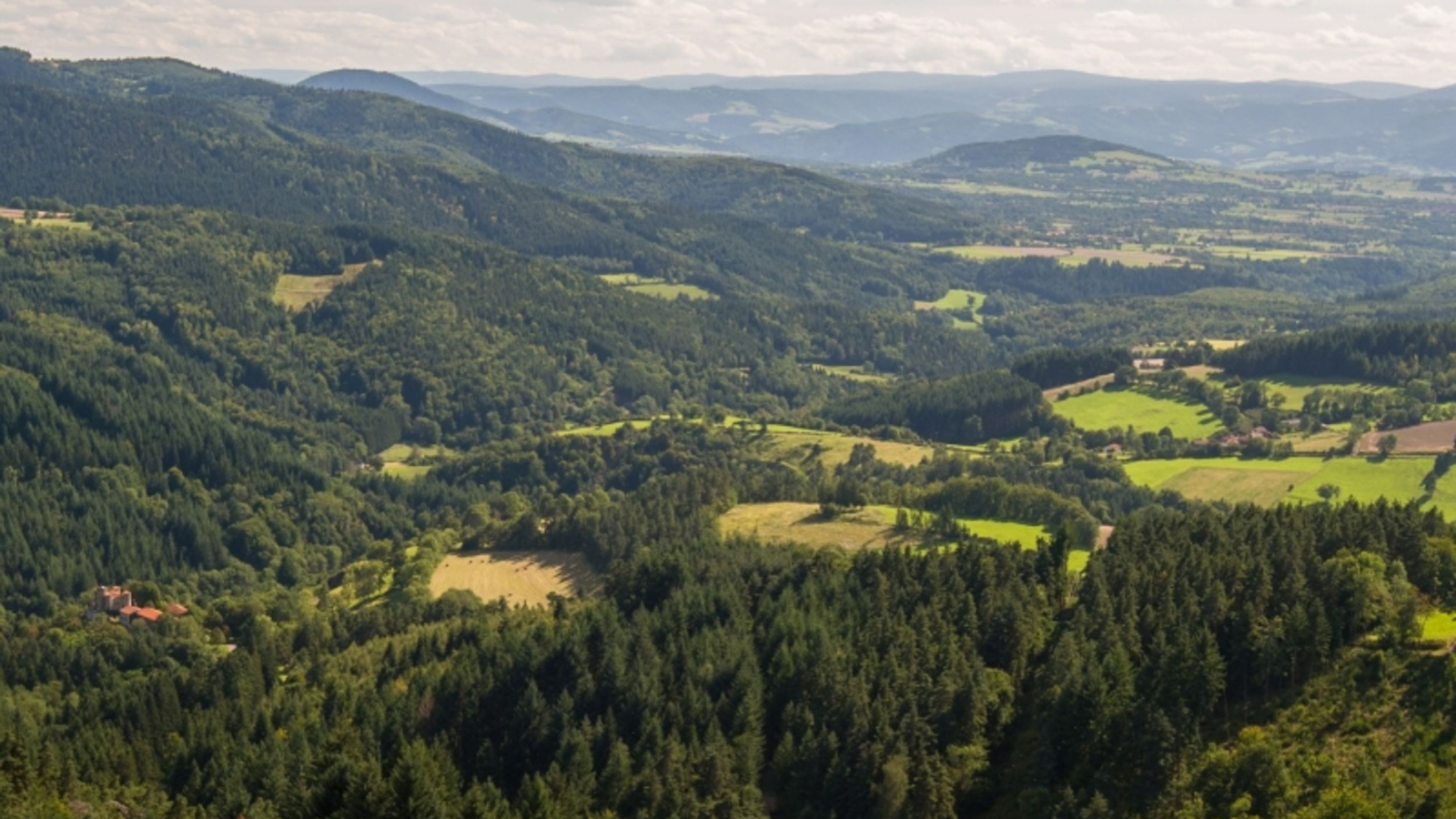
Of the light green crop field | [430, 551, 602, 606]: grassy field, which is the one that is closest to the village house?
[430, 551, 602, 606]: grassy field

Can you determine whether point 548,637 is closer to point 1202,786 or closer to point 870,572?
point 870,572

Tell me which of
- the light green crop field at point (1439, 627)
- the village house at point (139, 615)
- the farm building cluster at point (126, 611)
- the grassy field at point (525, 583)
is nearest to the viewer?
the light green crop field at point (1439, 627)

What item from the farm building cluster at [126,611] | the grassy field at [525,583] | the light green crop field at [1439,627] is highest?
the light green crop field at [1439,627]

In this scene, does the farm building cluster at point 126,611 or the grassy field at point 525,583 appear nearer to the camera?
the grassy field at point 525,583

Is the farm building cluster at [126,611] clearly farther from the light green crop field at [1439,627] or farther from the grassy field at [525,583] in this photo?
the light green crop field at [1439,627]

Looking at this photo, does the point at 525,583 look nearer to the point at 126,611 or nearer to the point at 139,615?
the point at 139,615

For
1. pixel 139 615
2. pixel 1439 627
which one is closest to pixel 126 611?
pixel 139 615

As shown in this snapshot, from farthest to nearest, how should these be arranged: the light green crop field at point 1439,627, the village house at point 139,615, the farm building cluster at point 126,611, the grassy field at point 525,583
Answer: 1. the farm building cluster at point 126,611
2. the grassy field at point 525,583
3. the village house at point 139,615
4. the light green crop field at point 1439,627

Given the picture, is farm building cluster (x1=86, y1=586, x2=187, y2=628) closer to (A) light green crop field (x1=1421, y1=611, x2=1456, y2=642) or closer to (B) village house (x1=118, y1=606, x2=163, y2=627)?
(B) village house (x1=118, y1=606, x2=163, y2=627)

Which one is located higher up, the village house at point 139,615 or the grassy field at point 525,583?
the grassy field at point 525,583

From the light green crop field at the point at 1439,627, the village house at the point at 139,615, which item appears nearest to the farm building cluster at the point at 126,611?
the village house at the point at 139,615
